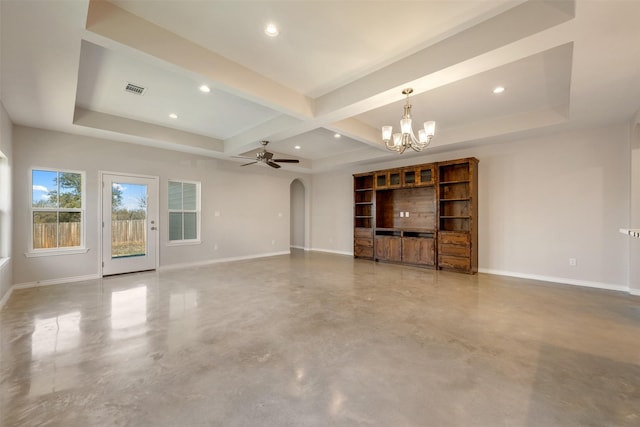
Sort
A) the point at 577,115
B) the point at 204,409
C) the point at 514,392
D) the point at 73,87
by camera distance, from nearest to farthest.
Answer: the point at 204,409 → the point at 514,392 → the point at 73,87 → the point at 577,115

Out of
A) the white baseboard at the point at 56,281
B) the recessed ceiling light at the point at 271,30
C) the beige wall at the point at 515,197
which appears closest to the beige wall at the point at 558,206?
the beige wall at the point at 515,197

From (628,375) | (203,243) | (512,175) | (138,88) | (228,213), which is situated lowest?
(628,375)

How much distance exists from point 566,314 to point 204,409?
4.12m

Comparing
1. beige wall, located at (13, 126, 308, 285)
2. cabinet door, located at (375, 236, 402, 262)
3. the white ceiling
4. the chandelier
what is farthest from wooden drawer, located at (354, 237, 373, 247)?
the chandelier

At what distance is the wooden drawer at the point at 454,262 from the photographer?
5.39 m

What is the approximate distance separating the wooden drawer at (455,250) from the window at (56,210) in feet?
23.8

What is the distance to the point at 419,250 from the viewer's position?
241 inches

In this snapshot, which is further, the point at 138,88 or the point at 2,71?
the point at 138,88

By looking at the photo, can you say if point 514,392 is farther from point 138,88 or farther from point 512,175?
point 138,88

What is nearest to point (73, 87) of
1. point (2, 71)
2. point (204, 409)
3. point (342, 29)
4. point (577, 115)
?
point (2, 71)

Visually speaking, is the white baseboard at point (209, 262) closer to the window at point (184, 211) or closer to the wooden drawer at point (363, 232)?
the window at point (184, 211)

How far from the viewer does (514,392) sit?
1.84 meters

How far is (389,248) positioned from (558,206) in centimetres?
338

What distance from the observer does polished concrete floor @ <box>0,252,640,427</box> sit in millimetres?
1660
